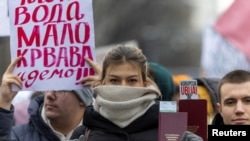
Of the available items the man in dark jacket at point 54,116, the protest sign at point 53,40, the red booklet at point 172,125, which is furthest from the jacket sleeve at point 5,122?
the red booklet at point 172,125

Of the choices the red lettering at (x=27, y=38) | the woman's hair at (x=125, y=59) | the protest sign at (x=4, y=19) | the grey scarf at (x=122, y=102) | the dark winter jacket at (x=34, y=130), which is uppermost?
the protest sign at (x=4, y=19)

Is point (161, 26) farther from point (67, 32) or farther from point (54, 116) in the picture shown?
point (67, 32)

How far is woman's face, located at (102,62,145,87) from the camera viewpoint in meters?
5.89

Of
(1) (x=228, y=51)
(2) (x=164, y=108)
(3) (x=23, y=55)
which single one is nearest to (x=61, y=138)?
(3) (x=23, y=55)

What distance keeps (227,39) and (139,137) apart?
682cm

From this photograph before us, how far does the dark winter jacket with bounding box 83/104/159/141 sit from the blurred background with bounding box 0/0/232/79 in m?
33.7

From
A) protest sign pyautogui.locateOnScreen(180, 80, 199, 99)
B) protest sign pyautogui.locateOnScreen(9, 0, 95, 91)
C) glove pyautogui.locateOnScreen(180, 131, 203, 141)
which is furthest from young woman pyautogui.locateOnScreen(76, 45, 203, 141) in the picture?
protest sign pyautogui.locateOnScreen(9, 0, 95, 91)

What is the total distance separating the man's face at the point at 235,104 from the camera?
574cm

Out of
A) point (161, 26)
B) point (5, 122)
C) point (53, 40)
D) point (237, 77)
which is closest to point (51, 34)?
point (53, 40)

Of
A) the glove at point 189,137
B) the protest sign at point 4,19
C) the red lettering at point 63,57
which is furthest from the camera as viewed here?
the protest sign at point 4,19

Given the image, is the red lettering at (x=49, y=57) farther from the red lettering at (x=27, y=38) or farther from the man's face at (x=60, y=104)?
the man's face at (x=60, y=104)

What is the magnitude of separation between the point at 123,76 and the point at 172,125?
0.54 meters

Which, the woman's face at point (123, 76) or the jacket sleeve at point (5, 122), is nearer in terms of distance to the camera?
the woman's face at point (123, 76)

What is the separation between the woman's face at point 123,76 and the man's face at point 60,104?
3.81 feet
